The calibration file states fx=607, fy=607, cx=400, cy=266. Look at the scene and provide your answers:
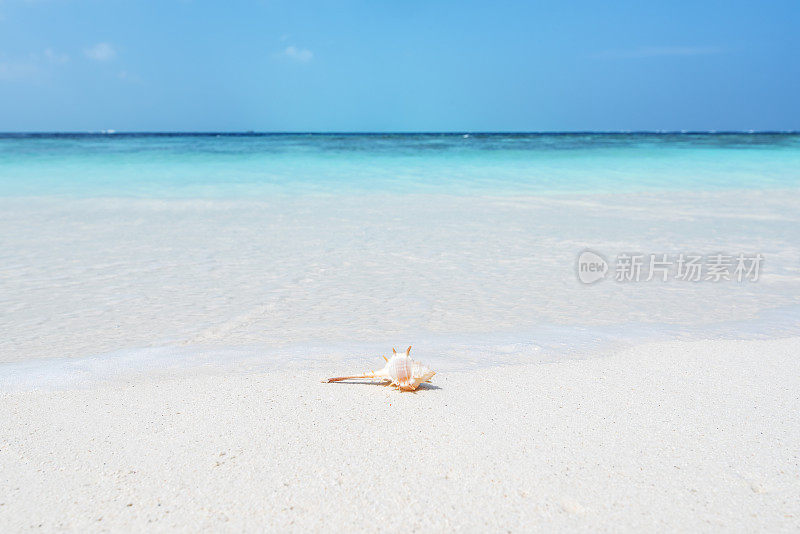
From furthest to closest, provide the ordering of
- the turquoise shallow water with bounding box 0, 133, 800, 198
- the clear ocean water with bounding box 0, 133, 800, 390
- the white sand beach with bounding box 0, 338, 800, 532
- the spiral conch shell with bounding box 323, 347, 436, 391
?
the turquoise shallow water with bounding box 0, 133, 800, 198 → the clear ocean water with bounding box 0, 133, 800, 390 → the spiral conch shell with bounding box 323, 347, 436, 391 → the white sand beach with bounding box 0, 338, 800, 532

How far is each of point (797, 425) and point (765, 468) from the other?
16.8 inches

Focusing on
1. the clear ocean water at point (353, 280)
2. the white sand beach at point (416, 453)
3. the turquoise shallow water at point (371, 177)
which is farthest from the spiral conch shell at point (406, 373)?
the turquoise shallow water at point (371, 177)

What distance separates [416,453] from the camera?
195cm

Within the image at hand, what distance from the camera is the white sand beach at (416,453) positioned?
1.64 m

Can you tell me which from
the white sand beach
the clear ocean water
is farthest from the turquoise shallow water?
the white sand beach

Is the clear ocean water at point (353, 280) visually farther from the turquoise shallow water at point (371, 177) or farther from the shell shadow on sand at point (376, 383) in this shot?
the turquoise shallow water at point (371, 177)

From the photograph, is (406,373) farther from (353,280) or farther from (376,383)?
(353,280)

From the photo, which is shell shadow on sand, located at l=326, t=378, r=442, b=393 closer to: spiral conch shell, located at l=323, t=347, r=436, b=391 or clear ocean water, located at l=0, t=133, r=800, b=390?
spiral conch shell, located at l=323, t=347, r=436, b=391

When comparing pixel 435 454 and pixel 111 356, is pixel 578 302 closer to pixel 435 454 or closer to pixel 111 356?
pixel 435 454

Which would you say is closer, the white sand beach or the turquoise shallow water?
the white sand beach

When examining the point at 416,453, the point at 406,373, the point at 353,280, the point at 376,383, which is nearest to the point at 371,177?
the point at 353,280

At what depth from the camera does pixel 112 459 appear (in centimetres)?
191

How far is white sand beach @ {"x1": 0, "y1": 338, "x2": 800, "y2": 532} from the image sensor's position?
1.64 m

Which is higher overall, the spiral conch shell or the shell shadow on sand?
the spiral conch shell
